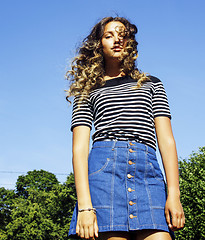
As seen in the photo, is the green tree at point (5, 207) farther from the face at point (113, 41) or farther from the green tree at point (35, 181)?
the face at point (113, 41)

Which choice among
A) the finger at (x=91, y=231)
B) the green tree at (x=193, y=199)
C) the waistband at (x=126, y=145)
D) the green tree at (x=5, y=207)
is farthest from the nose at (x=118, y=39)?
the green tree at (x=5, y=207)

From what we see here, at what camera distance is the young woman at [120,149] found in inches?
124

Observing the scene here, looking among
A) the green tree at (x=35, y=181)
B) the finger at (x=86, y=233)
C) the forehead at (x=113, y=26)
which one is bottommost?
the finger at (x=86, y=233)

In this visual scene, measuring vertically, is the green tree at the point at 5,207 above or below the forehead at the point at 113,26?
above

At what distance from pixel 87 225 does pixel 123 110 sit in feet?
4.06

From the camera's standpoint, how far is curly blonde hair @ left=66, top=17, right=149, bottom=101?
401 centimetres

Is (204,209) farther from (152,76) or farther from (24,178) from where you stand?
(24,178)

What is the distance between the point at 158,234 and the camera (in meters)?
3.10

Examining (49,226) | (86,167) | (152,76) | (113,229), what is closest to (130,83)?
(152,76)

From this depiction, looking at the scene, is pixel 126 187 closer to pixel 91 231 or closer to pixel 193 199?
pixel 91 231

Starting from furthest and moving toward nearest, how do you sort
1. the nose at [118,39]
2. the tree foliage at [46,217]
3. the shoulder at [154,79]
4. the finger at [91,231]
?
1. the tree foliage at [46,217]
2. the nose at [118,39]
3. the shoulder at [154,79]
4. the finger at [91,231]

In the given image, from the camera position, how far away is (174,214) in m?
3.13

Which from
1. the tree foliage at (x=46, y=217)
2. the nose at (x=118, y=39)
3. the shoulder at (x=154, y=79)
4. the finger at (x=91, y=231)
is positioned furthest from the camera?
the tree foliage at (x=46, y=217)

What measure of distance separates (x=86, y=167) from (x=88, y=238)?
70 centimetres
